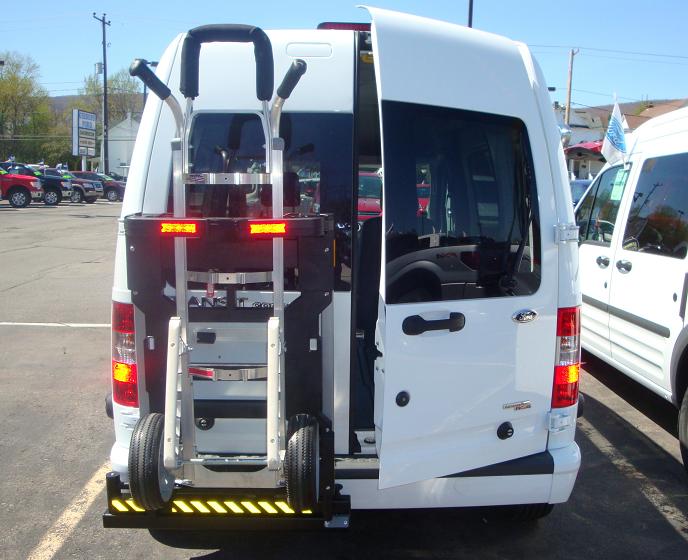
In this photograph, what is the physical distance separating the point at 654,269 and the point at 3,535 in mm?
4377

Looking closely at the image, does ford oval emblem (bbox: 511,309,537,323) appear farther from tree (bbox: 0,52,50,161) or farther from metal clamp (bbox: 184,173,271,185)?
tree (bbox: 0,52,50,161)

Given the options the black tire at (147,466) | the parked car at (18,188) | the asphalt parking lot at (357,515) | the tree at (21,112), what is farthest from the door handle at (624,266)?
the tree at (21,112)

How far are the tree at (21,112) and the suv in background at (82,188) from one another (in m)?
35.3

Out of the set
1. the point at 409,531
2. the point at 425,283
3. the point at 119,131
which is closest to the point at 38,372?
the point at 409,531

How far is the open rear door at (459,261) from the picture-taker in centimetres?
274

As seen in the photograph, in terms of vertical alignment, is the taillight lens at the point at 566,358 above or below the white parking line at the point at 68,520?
above

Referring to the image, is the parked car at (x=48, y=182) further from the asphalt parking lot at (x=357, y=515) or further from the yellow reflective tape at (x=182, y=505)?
the yellow reflective tape at (x=182, y=505)

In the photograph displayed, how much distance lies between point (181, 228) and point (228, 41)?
0.68m

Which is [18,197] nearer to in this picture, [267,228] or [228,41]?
[228,41]

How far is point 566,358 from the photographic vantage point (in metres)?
3.07

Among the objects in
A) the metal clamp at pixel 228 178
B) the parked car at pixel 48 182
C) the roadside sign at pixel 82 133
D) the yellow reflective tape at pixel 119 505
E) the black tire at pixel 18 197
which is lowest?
the yellow reflective tape at pixel 119 505

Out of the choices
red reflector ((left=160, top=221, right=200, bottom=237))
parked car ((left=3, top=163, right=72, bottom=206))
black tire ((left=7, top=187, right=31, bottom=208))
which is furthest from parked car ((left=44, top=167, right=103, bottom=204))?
red reflector ((left=160, top=221, right=200, bottom=237))

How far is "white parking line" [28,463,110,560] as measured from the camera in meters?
3.45

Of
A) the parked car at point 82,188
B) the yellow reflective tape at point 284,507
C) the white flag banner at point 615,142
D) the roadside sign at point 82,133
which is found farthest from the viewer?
the roadside sign at point 82,133
